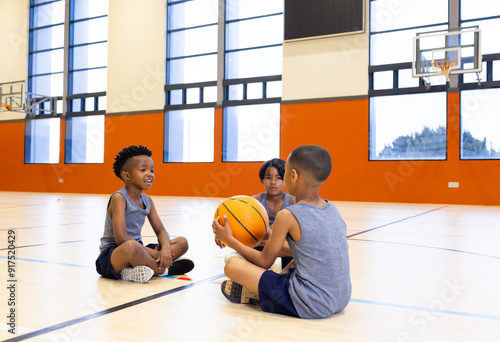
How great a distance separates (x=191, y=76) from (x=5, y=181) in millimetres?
7306

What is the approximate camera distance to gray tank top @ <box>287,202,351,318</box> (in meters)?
1.66

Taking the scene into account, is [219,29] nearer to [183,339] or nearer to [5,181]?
[5,181]

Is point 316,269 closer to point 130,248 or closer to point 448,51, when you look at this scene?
point 130,248

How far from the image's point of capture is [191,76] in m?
12.2

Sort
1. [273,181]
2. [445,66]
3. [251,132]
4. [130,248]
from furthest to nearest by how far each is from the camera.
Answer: [251,132] < [445,66] < [273,181] < [130,248]

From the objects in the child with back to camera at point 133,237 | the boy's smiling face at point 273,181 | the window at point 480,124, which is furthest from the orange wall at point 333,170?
the child with back to camera at point 133,237

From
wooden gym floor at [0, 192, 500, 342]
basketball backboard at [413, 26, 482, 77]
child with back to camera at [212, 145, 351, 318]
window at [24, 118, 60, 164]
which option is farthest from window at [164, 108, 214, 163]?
child with back to camera at [212, 145, 351, 318]

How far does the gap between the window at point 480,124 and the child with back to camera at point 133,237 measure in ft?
27.1

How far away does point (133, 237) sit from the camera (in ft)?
7.97

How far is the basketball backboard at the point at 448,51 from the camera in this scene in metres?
8.34

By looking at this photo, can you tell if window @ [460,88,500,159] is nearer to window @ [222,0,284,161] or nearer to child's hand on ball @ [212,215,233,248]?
window @ [222,0,284,161]

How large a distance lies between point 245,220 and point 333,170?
8.35 meters

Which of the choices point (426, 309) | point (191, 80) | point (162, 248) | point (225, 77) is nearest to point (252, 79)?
point (225, 77)


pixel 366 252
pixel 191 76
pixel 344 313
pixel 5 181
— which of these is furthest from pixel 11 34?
pixel 344 313
